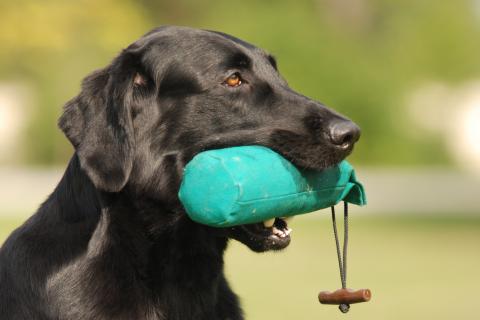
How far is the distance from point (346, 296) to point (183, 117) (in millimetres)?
1197

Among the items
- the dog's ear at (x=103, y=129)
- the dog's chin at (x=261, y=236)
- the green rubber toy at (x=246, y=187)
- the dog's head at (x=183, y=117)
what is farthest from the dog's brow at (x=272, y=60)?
the dog's chin at (x=261, y=236)

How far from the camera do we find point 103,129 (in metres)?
4.30

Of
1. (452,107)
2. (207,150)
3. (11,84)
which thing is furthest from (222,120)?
(11,84)

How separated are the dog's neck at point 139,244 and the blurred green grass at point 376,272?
7.78 feet

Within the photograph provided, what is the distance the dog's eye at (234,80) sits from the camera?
4.59 meters

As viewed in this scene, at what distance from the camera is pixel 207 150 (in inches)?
175

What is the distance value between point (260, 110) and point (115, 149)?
755 millimetres

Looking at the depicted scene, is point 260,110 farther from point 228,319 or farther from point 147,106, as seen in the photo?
point 228,319

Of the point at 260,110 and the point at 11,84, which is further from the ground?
the point at 260,110

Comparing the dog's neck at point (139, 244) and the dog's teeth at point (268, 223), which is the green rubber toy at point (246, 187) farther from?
the dog's neck at point (139, 244)

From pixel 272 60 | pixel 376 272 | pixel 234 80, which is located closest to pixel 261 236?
pixel 234 80

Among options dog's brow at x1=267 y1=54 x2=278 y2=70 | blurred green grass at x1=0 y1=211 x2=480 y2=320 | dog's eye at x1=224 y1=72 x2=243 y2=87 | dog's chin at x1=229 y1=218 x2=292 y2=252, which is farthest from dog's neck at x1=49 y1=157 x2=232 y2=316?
blurred green grass at x1=0 y1=211 x2=480 y2=320

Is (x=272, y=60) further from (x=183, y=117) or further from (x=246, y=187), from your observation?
(x=246, y=187)

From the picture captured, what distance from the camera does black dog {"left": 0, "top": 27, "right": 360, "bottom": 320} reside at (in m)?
4.29
